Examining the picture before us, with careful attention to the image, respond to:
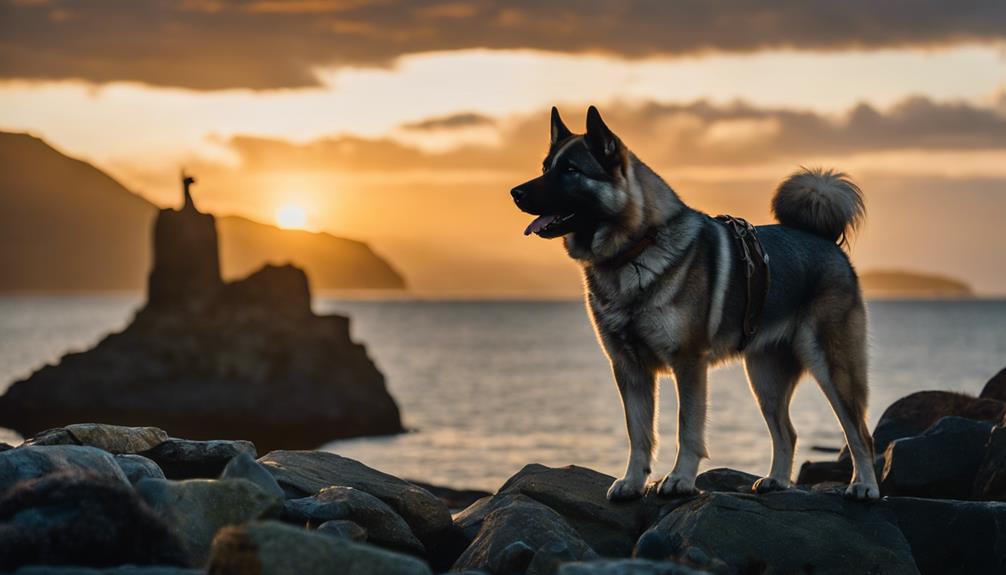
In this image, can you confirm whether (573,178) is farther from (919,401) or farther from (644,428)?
(919,401)

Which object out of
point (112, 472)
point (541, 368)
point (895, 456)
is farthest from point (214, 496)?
point (541, 368)

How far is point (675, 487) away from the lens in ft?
30.9

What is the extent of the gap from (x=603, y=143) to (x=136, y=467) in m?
4.35

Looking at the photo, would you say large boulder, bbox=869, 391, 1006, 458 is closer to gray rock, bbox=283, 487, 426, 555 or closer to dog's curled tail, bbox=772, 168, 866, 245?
dog's curled tail, bbox=772, 168, 866, 245

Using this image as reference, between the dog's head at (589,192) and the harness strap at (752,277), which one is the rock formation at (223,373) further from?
the dog's head at (589,192)

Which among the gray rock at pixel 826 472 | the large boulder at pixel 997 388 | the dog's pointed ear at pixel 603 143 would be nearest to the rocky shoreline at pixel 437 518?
the gray rock at pixel 826 472

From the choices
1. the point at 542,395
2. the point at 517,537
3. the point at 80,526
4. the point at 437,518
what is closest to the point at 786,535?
the point at 517,537

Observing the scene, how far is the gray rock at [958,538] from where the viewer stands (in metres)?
9.48

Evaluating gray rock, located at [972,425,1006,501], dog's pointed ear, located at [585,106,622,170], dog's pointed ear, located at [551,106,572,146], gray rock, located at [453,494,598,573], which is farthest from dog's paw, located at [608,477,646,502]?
gray rock, located at [972,425,1006,501]

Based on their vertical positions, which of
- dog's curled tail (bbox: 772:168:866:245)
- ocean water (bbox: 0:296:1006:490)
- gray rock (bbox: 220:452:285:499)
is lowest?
ocean water (bbox: 0:296:1006:490)

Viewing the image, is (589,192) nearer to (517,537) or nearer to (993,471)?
(517,537)

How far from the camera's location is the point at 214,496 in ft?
24.8

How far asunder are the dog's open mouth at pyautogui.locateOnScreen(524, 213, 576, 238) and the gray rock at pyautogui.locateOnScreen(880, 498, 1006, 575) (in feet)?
12.5

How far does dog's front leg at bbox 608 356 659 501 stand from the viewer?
9492 mm
